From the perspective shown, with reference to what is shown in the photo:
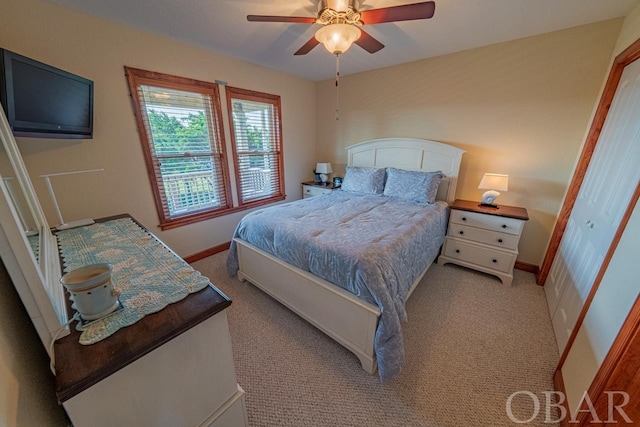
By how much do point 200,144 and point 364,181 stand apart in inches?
83.6

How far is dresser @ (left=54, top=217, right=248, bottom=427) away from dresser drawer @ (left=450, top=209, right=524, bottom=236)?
2.59 metres

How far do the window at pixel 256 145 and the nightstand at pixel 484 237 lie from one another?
2548 mm

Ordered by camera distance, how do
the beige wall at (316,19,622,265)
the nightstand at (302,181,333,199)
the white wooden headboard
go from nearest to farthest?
the beige wall at (316,19,622,265) < the white wooden headboard < the nightstand at (302,181,333,199)

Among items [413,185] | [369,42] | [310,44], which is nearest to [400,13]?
[369,42]

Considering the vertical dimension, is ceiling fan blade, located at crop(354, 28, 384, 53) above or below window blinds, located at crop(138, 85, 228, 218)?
above

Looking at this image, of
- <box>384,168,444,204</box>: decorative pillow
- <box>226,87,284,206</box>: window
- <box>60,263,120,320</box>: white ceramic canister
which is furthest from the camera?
<box>226,87,284,206</box>: window

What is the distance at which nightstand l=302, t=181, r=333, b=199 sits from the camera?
3.77 metres

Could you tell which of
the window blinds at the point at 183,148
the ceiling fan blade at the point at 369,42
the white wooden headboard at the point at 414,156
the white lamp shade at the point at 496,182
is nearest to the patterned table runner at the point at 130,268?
the window blinds at the point at 183,148

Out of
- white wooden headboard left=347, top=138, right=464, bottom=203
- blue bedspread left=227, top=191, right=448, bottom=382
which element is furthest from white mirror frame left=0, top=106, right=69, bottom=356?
white wooden headboard left=347, top=138, right=464, bottom=203

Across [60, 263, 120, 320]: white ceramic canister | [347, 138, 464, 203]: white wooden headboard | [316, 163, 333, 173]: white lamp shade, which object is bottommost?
[60, 263, 120, 320]: white ceramic canister

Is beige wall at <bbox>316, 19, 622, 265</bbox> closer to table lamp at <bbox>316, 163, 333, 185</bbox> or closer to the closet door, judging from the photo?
the closet door

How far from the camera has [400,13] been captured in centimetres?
145

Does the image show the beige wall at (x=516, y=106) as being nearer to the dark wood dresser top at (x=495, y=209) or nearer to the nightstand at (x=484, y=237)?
the dark wood dresser top at (x=495, y=209)

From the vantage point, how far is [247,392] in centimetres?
143
